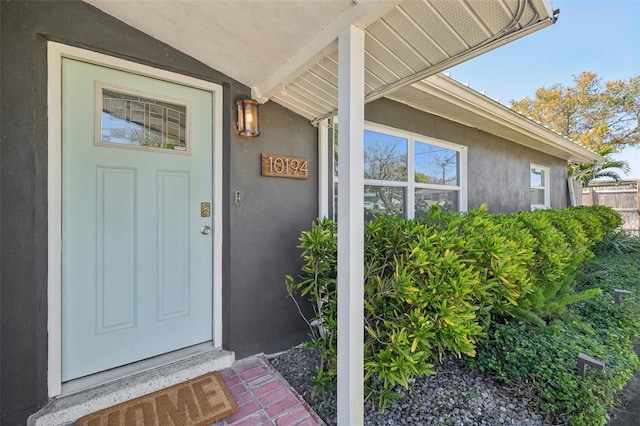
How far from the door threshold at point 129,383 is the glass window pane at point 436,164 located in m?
3.20

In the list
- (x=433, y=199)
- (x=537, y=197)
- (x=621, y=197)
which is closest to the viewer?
(x=433, y=199)

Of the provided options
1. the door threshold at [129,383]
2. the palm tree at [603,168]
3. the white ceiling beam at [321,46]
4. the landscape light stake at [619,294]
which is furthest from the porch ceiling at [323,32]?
the palm tree at [603,168]

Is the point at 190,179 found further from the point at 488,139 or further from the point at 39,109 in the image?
the point at 488,139

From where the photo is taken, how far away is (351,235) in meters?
1.52

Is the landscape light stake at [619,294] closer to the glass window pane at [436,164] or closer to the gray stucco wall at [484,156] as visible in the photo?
the gray stucco wall at [484,156]

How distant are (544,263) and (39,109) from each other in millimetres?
4449

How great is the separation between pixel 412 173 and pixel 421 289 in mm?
2255

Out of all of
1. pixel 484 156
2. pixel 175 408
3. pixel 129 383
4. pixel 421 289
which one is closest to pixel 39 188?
pixel 129 383

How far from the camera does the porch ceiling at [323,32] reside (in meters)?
1.40

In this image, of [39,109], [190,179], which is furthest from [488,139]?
[39,109]

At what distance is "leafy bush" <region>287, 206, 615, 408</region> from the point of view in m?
1.71

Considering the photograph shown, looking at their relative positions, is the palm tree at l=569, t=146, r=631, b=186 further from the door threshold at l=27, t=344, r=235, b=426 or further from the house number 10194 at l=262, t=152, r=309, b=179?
the door threshold at l=27, t=344, r=235, b=426

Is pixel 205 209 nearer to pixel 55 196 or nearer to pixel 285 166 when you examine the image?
pixel 285 166

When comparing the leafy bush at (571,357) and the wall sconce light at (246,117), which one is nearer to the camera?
the leafy bush at (571,357)
